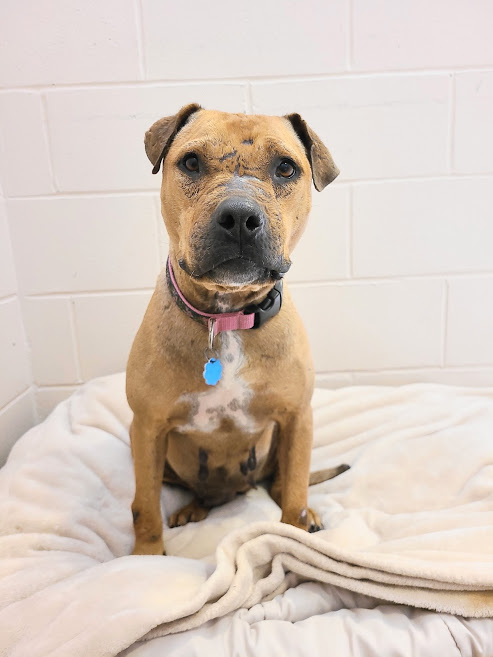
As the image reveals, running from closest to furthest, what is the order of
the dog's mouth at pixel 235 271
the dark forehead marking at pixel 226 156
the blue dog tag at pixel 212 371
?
the dog's mouth at pixel 235 271, the dark forehead marking at pixel 226 156, the blue dog tag at pixel 212 371

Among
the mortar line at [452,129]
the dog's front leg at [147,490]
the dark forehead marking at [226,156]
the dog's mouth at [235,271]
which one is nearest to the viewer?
the dog's mouth at [235,271]

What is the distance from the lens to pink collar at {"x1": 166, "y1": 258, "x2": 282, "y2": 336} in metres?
1.34

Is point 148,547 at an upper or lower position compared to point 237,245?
lower

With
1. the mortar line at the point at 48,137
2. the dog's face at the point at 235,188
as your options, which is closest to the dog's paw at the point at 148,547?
the dog's face at the point at 235,188

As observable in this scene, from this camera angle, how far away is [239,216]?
1070 mm

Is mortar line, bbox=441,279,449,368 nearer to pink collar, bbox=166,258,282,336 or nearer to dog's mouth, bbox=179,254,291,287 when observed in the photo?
pink collar, bbox=166,258,282,336

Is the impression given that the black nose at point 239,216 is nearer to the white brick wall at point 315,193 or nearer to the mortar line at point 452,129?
the white brick wall at point 315,193

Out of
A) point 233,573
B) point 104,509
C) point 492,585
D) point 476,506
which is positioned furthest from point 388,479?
point 104,509

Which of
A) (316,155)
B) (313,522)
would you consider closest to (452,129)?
(316,155)

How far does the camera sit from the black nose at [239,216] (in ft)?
3.51

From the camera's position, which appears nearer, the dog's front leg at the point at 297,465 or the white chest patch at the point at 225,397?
the white chest patch at the point at 225,397

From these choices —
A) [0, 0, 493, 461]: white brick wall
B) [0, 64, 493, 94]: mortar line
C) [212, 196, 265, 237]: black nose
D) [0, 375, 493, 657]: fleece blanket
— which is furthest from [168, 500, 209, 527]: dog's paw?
[0, 64, 493, 94]: mortar line

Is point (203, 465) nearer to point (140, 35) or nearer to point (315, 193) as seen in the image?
point (315, 193)

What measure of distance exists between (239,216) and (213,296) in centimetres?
32
